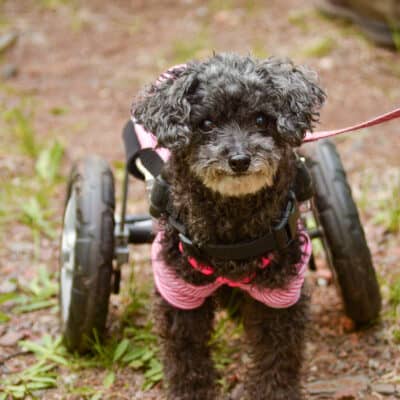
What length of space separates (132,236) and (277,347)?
90 centimetres

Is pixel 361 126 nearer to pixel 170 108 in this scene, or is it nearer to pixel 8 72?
pixel 170 108

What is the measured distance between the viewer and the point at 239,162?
2.11 meters

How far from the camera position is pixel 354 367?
10.0 ft

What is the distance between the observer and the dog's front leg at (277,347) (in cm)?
259

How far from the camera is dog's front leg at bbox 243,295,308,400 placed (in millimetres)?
2592

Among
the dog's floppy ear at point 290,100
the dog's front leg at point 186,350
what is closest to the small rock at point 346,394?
the dog's front leg at point 186,350

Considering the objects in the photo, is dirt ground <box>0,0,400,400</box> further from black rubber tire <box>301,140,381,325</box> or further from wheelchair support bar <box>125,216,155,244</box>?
wheelchair support bar <box>125,216,155,244</box>

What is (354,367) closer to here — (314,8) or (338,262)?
(338,262)

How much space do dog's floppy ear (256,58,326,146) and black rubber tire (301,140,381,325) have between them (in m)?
0.72

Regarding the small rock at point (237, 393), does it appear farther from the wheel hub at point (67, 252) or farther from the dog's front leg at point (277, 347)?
the wheel hub at point (67, 252)

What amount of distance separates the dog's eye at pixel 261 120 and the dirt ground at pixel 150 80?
81cm

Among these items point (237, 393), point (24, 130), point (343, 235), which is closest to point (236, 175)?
point (343, 235)

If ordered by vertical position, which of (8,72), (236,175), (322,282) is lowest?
(8,72)

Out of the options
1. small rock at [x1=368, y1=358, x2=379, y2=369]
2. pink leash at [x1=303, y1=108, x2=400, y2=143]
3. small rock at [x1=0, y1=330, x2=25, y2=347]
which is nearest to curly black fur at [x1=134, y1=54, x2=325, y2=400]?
pink leash at [x1=303, y1=108, x2=400, y2=143]
